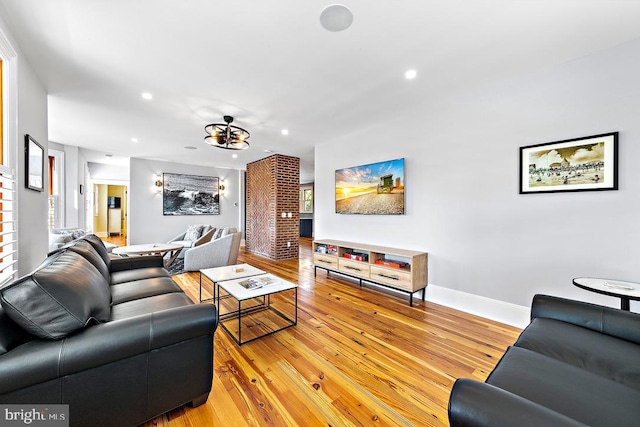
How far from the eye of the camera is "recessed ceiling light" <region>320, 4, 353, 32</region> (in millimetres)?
1650

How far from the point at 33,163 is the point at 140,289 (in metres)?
1.66

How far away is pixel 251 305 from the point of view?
3.07 m

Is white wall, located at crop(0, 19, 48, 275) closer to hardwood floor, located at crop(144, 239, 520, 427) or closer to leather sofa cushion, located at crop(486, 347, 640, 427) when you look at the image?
hardwood floor, located at crop(144, 239, 520, 427)

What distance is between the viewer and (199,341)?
4.76ft

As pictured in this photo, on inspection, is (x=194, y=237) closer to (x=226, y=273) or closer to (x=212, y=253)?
(x=212, y=253)

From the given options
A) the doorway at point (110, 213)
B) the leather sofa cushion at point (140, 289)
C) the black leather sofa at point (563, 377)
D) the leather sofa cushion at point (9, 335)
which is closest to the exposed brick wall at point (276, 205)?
the leather sofa cushion at point (140, 289)

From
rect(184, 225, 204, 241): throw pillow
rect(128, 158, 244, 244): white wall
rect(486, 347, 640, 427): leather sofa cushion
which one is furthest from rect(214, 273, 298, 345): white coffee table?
rect(128, 158, 244, 244): white wall

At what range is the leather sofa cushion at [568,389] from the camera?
91 centimetres

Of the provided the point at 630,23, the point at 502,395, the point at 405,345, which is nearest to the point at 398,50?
the point at 630,23

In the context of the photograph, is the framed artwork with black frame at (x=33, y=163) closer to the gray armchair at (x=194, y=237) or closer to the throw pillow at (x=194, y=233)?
the gray armchair at (x=194, y=237)

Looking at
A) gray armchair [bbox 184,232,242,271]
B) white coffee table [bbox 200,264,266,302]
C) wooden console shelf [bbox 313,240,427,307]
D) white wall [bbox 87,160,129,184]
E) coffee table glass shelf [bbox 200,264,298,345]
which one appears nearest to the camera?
coffee table glass shelf [bbox 200,264,298,345]

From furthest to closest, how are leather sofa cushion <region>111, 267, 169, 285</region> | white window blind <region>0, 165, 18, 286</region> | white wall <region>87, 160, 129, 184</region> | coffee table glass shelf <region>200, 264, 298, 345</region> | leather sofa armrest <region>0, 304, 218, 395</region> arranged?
white wall <region>87, 160, 129, 184</region> < leather sofa cushion <region>111, 267, 169, 285</region> < coffee table glass shelf <region>200, 264, 298, 345</region> < white window blind <region>0, 165, 18, 286</region> < leather sofa armrest <region>0, 304, 218, 395</region>

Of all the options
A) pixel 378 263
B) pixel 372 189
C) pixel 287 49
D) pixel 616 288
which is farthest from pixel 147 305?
pixel 616 288

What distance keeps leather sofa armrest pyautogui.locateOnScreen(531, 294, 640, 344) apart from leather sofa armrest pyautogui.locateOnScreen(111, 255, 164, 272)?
3803 millimetres
